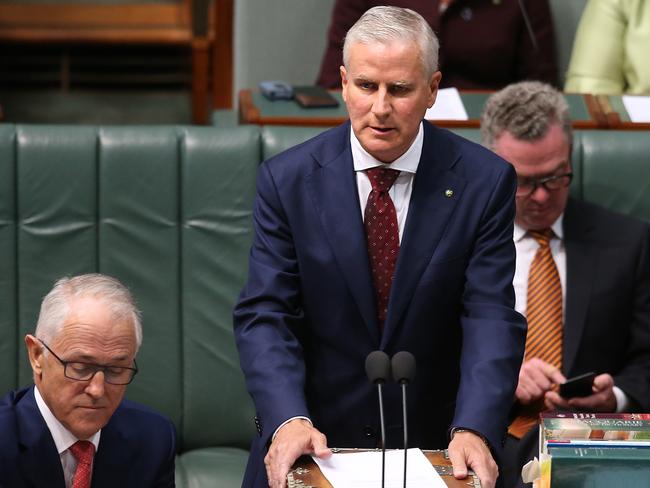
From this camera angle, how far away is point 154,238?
133 inches

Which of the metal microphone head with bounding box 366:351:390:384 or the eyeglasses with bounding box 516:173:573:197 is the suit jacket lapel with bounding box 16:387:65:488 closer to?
the metal microphone head with bounding box 366:351:390:384

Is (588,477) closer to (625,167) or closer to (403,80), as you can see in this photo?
(403,80)

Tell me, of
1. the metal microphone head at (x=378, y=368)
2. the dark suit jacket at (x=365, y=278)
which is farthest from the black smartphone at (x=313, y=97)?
the metal microphone head at (x=378, y=368)

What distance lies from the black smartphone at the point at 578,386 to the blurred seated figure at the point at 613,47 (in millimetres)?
1278

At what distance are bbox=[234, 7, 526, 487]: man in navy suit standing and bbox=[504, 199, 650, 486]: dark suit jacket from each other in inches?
25.1

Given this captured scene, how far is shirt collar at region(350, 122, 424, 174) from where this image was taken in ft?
8.14

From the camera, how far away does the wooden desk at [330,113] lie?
358 centimetres

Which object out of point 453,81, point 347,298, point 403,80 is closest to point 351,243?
point 347,298

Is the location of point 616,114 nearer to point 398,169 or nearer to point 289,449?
point 398,169

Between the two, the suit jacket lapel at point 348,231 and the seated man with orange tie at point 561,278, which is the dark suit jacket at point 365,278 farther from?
the seated man with orange tie at point 561,278

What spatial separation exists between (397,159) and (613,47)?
1755 mm

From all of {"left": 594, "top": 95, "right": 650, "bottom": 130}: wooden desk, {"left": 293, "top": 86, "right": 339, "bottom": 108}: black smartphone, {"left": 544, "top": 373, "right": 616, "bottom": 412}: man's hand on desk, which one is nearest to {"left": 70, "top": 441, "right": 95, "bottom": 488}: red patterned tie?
{"left": 544, "top": 373, "right": 616, "bottom": 412}: man's hand on desk

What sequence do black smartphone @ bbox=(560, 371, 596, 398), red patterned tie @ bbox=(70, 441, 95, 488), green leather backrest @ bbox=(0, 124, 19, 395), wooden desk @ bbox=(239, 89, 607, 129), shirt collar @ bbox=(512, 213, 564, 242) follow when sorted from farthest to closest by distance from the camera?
1. wooden desk @ bbox=(239, 89, 607, 129)
2. green leather backrest @ bbox=(0, 124, 19, 395)
3. shirt collar @ bbox=(512, 213, 564, 242)
4. black smartphone @ bbox=(560, 371, 596, 398)
5. red patterned tie @ bbox=(70, 441, 95, 488)

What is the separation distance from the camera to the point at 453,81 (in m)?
4.21
